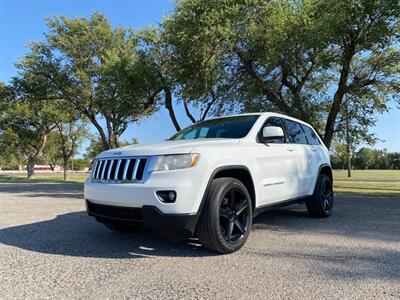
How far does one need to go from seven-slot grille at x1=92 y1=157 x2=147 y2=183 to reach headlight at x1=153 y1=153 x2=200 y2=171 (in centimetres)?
21

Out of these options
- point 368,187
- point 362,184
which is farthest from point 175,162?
point 362,184

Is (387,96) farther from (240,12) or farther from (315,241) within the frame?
(315,241)

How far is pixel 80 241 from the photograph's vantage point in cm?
545

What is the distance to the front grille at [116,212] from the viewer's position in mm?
4375

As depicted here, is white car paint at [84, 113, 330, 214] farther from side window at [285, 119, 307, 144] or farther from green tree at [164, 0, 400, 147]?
green tree at [164, 0, 400, 147]

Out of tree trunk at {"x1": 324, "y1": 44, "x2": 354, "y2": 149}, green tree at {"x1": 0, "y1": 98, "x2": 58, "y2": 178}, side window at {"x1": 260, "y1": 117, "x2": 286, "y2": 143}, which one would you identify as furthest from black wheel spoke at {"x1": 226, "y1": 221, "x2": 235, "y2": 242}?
green tree at {"x1": 0, "y1": 98, "x2": 58, "y2": 178}

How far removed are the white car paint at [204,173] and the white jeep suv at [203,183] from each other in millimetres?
11

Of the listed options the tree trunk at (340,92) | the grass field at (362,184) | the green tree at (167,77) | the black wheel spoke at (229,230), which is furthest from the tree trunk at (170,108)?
the black wheel spoke at (229,230)

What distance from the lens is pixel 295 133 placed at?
23.0ft

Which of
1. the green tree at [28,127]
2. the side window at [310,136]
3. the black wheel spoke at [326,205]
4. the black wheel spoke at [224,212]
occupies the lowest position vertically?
the black wheel spoke at [326,205]

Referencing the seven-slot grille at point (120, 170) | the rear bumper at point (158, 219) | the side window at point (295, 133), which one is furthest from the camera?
the side window at point (295, 133)

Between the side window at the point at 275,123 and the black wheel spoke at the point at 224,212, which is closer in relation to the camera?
the black wheel spoke at the point at 224,212

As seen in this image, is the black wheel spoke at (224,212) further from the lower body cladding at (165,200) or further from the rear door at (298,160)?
the rear door at (298,160)

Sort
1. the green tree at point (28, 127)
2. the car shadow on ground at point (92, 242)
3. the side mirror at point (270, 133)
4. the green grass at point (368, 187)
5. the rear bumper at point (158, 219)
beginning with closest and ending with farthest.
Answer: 1. the rear bumper at point (158, 219)
2. the car shadow on ground at point (92, 242)
3. the side mirror at point (270, 133)
4. the green grass at point (368, 187)
5. the green tree at point (28, 127)
